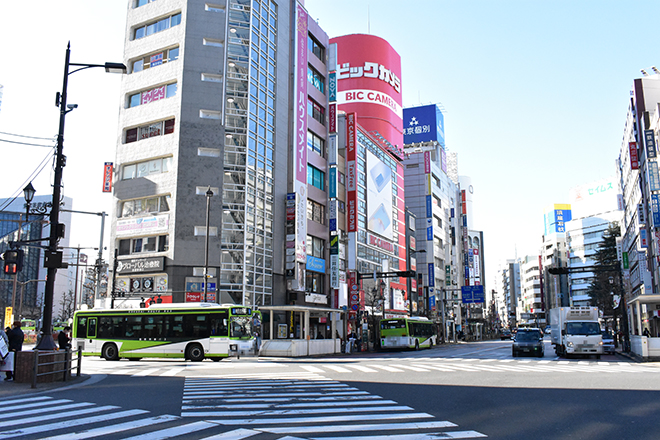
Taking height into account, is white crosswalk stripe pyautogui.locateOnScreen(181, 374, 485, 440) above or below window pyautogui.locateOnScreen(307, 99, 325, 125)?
below

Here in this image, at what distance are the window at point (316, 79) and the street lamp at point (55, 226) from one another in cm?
3731

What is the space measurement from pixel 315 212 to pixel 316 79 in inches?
542

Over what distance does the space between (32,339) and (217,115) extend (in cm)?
3738

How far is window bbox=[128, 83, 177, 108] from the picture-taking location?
143 feet

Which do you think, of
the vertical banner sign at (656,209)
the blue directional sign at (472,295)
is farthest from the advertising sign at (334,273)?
the vertical banner sign at (656,209)

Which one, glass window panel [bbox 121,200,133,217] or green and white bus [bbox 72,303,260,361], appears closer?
green and white bus [bbox 72,303,260,361]

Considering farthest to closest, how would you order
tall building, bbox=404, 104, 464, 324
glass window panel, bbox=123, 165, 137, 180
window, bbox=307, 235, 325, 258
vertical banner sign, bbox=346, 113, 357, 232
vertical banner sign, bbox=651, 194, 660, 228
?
tall building, bbox=404, 104, 464, 324, vertical banner sign, bbox=346, 113, 357, 232, window, bbox=307, 235, 325, 258, vertical banner sign, bbox=651, 194, 660, 228, glass window panel, bbox=123, 165, 137, 180

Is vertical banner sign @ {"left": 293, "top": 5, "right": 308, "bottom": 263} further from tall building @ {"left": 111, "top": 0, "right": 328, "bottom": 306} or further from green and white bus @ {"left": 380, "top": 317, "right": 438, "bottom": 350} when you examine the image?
green and white bus @ {"left": 380, "top": 317, "right": 438, "bottom": 350}

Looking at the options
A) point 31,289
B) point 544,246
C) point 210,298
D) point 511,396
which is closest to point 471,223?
point 544,246

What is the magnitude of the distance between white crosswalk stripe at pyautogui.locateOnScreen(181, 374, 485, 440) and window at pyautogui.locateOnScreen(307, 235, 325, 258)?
3523 cm

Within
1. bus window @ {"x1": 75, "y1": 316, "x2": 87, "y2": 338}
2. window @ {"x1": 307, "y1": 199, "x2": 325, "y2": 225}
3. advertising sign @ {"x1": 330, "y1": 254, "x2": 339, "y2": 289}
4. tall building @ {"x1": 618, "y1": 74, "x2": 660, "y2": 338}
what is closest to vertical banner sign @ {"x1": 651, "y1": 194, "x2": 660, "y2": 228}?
tall building @ {"x1": 618, "y1": 74, "x2": 660, "y2": 338}

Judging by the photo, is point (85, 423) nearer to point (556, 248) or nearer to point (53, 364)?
point (53, 364)

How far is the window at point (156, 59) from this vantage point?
4438 cm

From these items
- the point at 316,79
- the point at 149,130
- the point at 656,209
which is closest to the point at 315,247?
the point at 316,79
